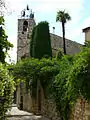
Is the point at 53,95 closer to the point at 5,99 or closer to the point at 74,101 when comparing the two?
the point at 74,101

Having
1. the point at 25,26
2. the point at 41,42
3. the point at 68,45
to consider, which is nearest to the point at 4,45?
the point at 41,42

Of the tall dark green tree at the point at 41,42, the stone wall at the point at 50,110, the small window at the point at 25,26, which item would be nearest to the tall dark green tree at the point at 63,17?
the small window at the point at 25,26

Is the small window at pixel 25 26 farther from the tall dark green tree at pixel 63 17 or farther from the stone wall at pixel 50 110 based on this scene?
the stone wall at pixel 50 110

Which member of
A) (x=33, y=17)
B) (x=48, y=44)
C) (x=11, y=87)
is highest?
(x=33, y=17)

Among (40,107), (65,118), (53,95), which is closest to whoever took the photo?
(65,118)

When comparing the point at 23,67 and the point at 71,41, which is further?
the point at 71,41

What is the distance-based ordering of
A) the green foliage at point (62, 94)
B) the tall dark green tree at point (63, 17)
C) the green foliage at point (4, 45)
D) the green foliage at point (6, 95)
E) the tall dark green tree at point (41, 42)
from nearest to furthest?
the green foliage at point (6, 95)
the green foliage at point (4, 45)
the green foliage at point (62, 94)
the tall dark green tree at point (41, 42)
the tall dark green tree at point (63, 17)

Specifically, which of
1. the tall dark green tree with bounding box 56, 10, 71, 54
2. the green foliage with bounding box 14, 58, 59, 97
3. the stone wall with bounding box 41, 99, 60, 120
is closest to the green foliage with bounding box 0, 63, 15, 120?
the stone wall with bounding box 41, 99, 60, 120

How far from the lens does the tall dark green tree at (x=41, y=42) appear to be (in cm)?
2773

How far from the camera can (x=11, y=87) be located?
8.58 metres

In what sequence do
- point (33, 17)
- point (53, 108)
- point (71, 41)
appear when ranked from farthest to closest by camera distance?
point (33, 17)
point (71, 41)
point (53, 108)

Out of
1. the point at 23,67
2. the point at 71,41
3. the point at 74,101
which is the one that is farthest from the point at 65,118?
the point at 71,41

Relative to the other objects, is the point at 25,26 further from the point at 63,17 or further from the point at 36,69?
the point at 36,69

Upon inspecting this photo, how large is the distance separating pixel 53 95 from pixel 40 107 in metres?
9.17
